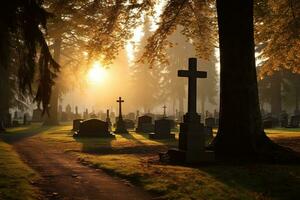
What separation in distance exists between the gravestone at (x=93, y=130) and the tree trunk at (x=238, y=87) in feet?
37.4

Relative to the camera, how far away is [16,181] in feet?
29.4

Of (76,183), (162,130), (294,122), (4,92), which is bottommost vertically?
(76,183)

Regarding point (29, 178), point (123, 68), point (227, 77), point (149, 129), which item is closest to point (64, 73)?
point (149, 129)

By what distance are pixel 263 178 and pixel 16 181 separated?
5.19m

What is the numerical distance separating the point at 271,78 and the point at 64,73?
2228cm

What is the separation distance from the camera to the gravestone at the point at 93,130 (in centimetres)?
2373

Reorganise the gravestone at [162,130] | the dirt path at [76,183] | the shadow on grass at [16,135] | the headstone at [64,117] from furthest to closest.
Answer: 1. the headstone at [64,117]
2. the gravestone at [162,130]
3. the shadow on grass at [16,135]
4. the dirt path at [76,183]

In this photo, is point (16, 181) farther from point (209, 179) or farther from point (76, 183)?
point (209, 179)

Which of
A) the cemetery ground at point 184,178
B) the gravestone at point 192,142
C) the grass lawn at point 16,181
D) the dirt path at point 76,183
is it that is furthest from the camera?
the gravestone at point 192,142

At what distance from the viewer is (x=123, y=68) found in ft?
261

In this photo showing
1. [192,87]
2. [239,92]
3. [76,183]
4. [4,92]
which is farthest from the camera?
[4,92]

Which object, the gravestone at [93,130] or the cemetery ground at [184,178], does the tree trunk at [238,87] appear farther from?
the gravestone at [93,130]

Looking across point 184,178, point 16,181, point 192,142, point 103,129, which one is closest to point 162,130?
point 103,129

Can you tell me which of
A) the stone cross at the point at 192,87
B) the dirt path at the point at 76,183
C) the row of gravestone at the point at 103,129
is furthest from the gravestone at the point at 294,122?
the dirt path at the point at 76,183
